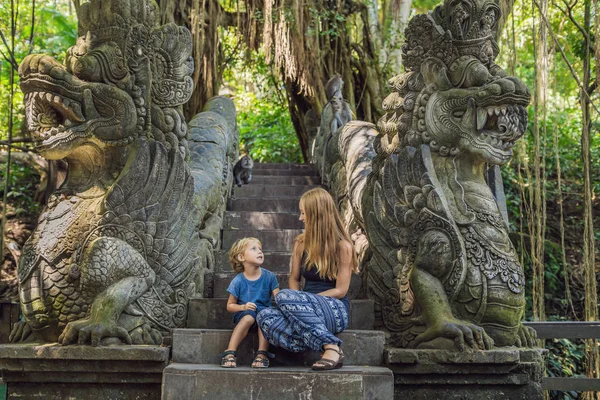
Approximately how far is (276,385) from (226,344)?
59 cm

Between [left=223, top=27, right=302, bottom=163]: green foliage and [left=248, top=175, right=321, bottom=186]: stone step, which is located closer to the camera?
[left=248, top=175, right=321, bottom=186]: stone step

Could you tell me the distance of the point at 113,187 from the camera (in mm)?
4492

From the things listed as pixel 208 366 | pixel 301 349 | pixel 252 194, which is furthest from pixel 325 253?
pixel 252 194

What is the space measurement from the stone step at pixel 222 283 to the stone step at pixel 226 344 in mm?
877

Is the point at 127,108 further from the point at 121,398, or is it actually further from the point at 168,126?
the point at 121,398

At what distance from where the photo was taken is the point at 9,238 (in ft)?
34.1

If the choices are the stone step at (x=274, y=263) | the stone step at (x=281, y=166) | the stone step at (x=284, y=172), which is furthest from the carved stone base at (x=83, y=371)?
the stone step at (x=281, y=166)

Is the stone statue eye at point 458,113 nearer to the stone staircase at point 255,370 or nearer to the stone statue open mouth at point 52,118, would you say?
the stone staircase at point 255,370

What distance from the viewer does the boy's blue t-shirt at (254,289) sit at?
169 inches

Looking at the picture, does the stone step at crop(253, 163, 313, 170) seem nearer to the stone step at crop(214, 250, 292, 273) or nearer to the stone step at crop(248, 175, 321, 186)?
the stone step at crop(248, 175, 321, 186)

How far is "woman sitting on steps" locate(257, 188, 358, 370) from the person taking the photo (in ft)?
13.0

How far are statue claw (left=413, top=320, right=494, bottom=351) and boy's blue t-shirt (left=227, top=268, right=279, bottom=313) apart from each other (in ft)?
3.08

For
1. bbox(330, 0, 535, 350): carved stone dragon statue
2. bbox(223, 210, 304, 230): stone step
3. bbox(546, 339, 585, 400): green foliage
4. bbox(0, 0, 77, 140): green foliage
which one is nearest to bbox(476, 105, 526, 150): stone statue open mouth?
bbox(330, 0, 535, 350): carved stone dragon statue

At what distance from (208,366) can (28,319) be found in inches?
46.4
